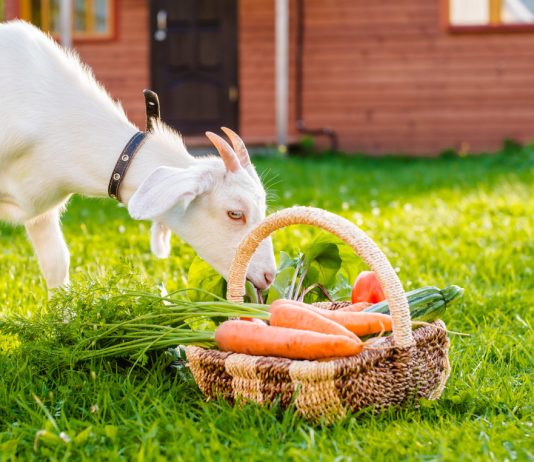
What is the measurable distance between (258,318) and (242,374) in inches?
11.6

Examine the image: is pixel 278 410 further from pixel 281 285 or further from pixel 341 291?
pixel 341 291

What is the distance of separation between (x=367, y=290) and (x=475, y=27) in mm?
12026

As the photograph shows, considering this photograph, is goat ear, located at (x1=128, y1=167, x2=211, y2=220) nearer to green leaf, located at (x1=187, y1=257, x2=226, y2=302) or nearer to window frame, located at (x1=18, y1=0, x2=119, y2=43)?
green leaf, located at (x1=187, y1=257, x2=226, y2=302)

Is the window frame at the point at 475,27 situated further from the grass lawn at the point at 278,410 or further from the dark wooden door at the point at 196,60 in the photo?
the grass lawn at the point at 278,410

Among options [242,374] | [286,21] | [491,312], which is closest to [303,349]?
[242,374]

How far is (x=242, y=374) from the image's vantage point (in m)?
2.72

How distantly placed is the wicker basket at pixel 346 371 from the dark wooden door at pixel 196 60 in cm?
1193

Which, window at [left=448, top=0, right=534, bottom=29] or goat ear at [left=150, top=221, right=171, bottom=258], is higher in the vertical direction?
window at [left=448, top=0, right=534, bottom=29]

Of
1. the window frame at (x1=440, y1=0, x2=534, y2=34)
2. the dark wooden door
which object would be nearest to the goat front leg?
the dark wooden door

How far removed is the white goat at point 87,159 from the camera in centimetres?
334

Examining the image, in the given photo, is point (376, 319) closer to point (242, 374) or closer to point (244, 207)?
point (242, 374)

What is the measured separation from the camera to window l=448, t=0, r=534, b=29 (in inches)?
566

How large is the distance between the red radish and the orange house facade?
440 inches

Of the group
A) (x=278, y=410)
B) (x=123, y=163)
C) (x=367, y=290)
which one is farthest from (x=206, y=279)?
(x=278, y=410)
